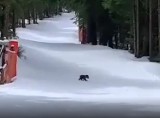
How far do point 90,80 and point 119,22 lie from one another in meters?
14.6

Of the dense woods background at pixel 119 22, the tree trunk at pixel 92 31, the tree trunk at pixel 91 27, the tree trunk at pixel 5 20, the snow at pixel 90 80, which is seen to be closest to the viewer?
the snow at pixel 90 80

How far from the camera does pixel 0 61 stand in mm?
21078

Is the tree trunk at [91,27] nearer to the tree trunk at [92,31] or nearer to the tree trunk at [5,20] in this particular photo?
the tree trunk at [92,31]

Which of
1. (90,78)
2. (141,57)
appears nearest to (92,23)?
(141,57)

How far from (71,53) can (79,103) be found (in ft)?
59.3

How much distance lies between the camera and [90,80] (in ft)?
69.1

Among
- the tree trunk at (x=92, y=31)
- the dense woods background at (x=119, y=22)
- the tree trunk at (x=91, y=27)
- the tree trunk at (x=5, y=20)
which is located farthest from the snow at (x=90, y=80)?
the tree trunk at (x=92, y=31)

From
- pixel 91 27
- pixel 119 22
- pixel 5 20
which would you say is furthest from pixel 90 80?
pixel 91 27

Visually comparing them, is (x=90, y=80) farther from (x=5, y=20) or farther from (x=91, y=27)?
(x=91, y=27)

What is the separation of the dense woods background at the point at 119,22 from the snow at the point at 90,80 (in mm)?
1119

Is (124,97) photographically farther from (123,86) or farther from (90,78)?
(90,78)

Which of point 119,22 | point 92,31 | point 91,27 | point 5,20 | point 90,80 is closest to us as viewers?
point 90,80

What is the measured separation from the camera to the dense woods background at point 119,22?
2762cm

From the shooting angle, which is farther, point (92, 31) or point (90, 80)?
point (92, 31)
